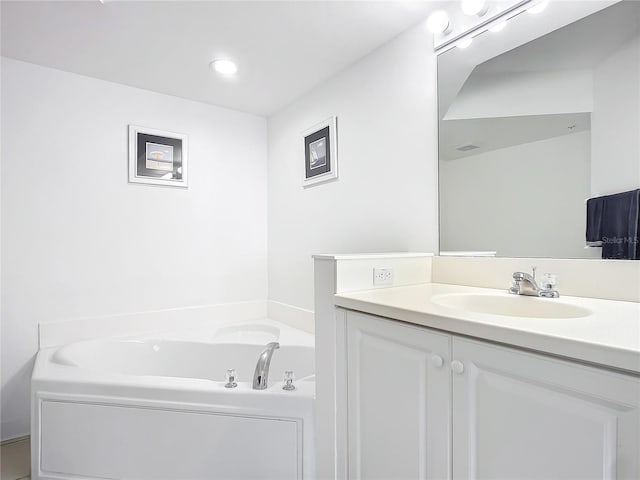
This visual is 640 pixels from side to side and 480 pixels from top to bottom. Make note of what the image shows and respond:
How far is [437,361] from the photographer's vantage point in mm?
995

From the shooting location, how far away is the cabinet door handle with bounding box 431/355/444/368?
3.25 ft

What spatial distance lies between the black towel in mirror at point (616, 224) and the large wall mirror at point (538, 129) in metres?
0.03

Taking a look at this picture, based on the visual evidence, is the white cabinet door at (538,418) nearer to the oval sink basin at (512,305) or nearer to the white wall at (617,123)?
the oval sink basin at (512,305)

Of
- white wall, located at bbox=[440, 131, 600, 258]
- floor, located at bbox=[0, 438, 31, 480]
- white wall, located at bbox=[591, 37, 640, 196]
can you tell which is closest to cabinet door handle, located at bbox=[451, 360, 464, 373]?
white wall, located at bbox=[440, 131, 600, 258]

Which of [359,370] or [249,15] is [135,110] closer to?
[249,15]

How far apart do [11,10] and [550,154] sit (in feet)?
8.29

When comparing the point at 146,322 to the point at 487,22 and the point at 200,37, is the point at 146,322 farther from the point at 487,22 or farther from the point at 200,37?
the point at 487,22

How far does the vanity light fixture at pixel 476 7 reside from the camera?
5.20ft

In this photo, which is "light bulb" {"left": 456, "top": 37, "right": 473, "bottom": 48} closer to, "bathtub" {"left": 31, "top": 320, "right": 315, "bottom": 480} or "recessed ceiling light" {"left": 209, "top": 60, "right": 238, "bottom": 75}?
"recessed ceiling light" {"left": 209, "top": 60, "right": 238, "bottom": 75}

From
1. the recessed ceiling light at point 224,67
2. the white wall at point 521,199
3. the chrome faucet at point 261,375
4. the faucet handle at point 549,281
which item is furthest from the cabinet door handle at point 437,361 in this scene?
the recessed ceiling light at point 224,67

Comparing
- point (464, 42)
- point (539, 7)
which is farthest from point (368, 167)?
point (539, 7)

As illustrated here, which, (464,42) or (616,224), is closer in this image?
(616,224)

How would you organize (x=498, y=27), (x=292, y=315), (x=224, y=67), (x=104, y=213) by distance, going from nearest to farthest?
(x=498, y=27), (x=224, y=67), (x=104, y=213), (x=292, y=315)

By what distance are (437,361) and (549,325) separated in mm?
292
